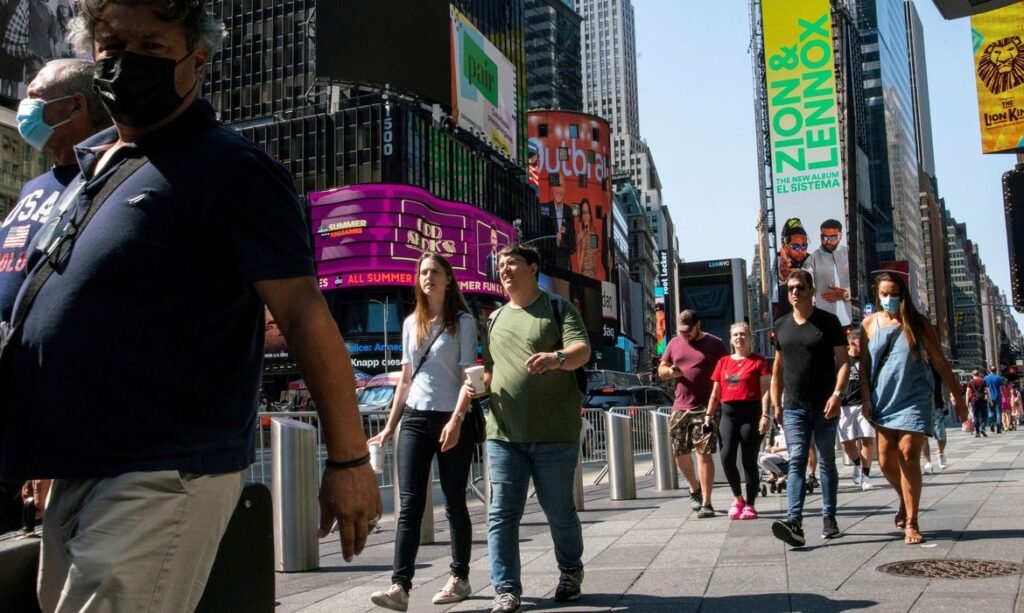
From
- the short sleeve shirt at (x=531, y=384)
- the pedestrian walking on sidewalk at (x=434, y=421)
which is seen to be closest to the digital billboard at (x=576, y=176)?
the pedestrian walking on sidewalk at (x=434, y=421)

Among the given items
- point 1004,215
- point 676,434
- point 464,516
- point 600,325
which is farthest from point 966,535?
point 600,325

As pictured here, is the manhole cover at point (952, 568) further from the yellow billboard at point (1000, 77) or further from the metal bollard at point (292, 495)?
the yellow billboard at point (1000, 77)

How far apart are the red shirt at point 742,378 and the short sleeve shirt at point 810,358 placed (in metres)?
1.26

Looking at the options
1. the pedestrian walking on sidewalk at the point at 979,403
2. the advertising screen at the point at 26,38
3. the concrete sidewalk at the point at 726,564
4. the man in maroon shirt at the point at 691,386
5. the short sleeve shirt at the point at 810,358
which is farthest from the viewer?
the advertising screen at the point at 26,38

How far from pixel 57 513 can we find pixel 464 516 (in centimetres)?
350

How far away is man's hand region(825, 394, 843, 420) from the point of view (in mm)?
7020

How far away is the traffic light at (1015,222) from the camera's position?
23.9 feet

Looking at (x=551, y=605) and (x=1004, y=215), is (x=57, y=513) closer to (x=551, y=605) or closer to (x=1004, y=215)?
(x=551, y=605)

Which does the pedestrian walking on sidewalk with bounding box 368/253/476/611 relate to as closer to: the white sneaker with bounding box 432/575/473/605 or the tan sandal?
the white sneaker with bounding box 432/575/473/605

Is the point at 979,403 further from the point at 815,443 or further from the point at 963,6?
the point at 963,6

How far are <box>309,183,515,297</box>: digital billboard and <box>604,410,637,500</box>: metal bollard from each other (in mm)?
43052

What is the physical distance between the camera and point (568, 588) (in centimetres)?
518

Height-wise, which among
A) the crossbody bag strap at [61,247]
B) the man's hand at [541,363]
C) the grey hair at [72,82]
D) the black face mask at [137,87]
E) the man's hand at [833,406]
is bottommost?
the man's hand at [833,406]

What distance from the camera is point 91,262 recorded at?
6.61 feet
